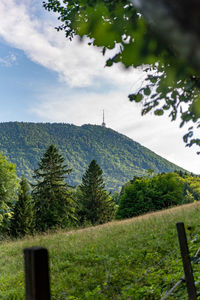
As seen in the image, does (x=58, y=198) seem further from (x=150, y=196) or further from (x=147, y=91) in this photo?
(x=147, y=91)

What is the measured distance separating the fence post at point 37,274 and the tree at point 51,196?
2840 cm

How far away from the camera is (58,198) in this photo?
96.7 ft

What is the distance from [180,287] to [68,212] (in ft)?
87.2

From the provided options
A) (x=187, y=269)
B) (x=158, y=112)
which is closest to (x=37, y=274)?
(x=158, y=112)

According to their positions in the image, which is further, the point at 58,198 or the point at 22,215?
the point at 22,215

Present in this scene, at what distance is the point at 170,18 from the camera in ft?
1.53

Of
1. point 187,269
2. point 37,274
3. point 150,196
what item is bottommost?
point 187,269

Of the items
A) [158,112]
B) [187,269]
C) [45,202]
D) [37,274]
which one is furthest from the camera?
[45,202]

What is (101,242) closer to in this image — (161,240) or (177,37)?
(161,240)

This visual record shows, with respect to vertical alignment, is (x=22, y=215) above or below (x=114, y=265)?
above

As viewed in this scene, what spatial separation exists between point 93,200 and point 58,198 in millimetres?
10868

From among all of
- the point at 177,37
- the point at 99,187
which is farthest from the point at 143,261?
the point at 99,187

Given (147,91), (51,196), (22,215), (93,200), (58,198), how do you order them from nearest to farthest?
(147,91), (51,196), (58,198), (22,215), (93,200)

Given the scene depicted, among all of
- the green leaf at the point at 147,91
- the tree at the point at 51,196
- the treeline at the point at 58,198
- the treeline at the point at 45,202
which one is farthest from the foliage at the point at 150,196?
the green leaf at the point at 147,91
